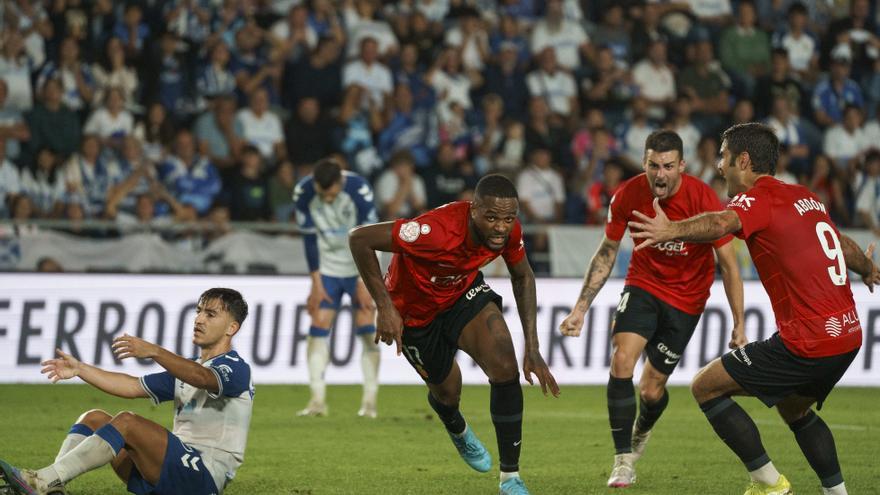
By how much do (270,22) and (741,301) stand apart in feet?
41.4

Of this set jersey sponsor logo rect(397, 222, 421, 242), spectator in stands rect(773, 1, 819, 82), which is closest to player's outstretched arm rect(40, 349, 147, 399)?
jersey sponsor logo rect(397, 222, 421, 242)

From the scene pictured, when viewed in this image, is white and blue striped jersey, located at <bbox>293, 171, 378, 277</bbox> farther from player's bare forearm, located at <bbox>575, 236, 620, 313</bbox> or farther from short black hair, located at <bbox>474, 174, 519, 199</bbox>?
short black hair, located at <bbox>474, 174, 519, 199</bbox>

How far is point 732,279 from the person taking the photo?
344 inches

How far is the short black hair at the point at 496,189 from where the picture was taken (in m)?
7.44

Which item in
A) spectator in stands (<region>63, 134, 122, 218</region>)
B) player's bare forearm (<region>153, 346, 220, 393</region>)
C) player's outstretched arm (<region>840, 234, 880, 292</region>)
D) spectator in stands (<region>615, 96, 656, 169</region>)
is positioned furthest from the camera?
spectator in stands (<region>615, 96, 656, 169</region>)

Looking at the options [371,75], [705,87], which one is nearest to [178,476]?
[371,75]

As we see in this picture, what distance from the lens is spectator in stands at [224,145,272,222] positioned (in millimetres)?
17422

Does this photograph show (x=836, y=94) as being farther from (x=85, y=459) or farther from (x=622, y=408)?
(x=85, y=459)

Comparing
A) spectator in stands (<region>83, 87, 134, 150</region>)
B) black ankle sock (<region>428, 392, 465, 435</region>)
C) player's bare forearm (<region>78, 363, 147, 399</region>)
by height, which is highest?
spectator in stands (<region>83, 87, 134, 150</region>)

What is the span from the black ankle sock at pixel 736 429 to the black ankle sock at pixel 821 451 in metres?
0.25

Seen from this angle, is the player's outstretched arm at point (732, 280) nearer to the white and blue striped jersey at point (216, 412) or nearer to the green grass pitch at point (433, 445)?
the green grass pitch at point (433, 445)

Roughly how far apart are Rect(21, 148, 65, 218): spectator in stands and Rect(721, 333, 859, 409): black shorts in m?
11.5

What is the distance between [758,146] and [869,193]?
13277mm

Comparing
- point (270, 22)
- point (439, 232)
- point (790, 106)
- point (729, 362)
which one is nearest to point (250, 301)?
point (270, 22)
